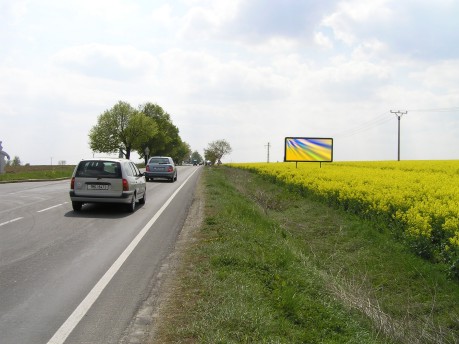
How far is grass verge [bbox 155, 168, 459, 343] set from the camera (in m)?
4.31

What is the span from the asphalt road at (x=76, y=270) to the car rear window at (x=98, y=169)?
3.66 feet

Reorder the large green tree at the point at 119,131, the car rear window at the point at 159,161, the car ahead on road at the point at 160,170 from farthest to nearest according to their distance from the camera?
the large green tree at the point at 119,131, the car rear window at the point at 159,161, the car ahead on road at the point at 160,170

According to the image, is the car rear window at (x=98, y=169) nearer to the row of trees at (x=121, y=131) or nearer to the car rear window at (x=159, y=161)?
the car rear window at (x=159, y=161)

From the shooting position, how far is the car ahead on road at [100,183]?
41.1ft

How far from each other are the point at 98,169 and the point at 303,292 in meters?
8.79

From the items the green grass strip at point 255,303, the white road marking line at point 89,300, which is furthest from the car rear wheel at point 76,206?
the green grass strip at point 255,303

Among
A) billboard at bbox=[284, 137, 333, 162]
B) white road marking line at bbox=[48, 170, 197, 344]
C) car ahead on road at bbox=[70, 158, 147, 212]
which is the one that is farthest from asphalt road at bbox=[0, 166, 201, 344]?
billboard at bbox=[284, 137, 333, 162]

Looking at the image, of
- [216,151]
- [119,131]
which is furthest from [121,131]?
[216,151]

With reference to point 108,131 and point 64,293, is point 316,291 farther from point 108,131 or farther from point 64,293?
point 108,131

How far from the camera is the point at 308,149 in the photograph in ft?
100

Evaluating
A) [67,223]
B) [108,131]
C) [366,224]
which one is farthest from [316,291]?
[108,131]

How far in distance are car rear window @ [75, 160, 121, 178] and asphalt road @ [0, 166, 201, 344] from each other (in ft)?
3.66

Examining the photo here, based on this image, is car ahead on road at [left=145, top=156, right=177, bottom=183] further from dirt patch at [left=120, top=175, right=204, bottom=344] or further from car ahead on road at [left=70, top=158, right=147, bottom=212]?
dirt patch at [left=120, top=175, right=204, bottom=344]

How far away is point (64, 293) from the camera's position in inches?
213
